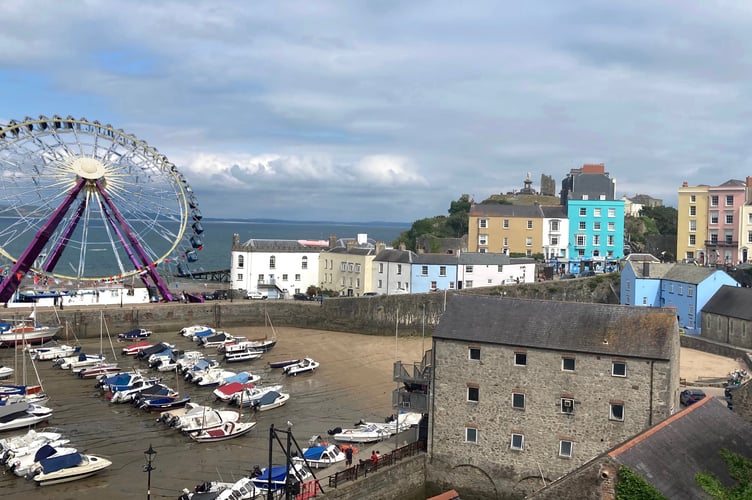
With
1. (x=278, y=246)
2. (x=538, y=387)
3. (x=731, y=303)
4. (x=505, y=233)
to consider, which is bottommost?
(x=538, y=387)

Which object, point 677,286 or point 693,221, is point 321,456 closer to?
point 677,286

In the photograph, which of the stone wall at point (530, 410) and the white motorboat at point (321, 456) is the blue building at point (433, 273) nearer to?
the white motorboat at point (321, 456)

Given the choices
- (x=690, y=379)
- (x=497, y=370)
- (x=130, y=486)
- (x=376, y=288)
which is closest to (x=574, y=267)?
(x=376, y=288)

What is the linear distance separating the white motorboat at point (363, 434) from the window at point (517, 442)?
6729 mm

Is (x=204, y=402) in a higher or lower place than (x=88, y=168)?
lower

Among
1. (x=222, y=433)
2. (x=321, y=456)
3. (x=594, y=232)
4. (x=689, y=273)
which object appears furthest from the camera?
(x=594, y=232)

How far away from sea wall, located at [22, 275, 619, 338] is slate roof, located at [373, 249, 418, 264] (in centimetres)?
572

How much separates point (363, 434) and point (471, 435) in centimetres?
610

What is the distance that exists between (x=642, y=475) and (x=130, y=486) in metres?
16.3

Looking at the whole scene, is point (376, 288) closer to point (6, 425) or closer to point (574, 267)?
point (574, 267)

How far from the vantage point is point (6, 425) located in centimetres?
3030

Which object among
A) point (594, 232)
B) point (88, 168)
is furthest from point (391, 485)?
point (594, 232)

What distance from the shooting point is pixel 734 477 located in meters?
16.4

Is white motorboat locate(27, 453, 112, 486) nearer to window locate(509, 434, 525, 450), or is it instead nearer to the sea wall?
window locate(509, 434, 525, 450)
